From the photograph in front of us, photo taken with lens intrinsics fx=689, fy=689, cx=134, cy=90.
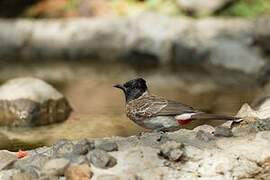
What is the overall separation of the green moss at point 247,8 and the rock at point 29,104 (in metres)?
6.80

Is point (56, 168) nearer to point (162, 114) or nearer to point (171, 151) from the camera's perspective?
point (171, 151)

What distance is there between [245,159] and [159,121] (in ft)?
2.81

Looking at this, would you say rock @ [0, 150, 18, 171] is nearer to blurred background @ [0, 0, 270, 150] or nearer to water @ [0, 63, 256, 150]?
water @ [0, 63, 256, 150]

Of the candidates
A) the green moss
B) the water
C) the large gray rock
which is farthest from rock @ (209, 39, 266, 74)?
the green moss

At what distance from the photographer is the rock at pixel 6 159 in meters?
4.83

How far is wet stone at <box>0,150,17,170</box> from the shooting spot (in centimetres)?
484

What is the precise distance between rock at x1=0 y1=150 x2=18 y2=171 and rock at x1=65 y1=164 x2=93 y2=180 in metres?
0.53

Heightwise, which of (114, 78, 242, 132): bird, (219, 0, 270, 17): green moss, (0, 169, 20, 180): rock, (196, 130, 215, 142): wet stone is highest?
(219, 0, 270, 17): green moss

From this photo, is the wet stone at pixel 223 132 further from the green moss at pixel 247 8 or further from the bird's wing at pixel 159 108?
the green moss at pixel 247 8

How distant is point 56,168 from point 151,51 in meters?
8.69

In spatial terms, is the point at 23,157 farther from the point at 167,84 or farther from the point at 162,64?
Result: the point at 162,64

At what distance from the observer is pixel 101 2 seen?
51.4 ft

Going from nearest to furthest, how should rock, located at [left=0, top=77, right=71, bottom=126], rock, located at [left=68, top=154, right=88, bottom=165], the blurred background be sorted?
rock, located at [left=68, top=154, right=88, bottom=165] < rock, located at [left=0, top=77, right=71, bottom=126] < the blurred background

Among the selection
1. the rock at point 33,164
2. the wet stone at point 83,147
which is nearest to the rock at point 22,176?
the rock at point 33,164
